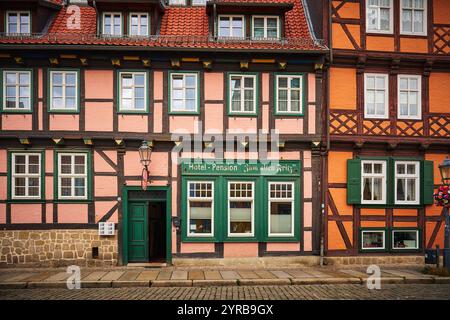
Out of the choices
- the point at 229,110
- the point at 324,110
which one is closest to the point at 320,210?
the point at 324,110

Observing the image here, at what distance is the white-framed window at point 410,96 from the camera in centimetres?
1563

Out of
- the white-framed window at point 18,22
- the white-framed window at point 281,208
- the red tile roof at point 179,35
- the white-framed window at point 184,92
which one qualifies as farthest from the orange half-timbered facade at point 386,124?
the white-framed window at point 18,22

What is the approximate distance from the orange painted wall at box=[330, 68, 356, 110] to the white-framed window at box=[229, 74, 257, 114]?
2826 mm

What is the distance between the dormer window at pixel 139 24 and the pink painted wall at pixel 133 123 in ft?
10.5

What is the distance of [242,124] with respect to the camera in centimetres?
1501

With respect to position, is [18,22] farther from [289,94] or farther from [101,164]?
[289,94]

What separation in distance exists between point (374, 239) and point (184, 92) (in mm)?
8600

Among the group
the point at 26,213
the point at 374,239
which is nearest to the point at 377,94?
the point at 374,239

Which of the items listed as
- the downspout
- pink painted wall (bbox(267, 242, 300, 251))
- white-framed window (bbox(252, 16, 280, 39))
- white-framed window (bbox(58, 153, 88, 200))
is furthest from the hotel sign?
white-framed window (bbox(252, 16, 280, 39))

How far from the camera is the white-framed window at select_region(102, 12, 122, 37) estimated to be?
1552 cm

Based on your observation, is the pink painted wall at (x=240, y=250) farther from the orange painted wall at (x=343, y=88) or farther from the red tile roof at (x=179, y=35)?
the red tile roof at (x=179, y=35)

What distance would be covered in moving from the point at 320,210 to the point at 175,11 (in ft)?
31.4

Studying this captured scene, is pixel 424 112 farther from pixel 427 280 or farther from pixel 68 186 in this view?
pixel 68 186

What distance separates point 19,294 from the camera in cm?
1104
